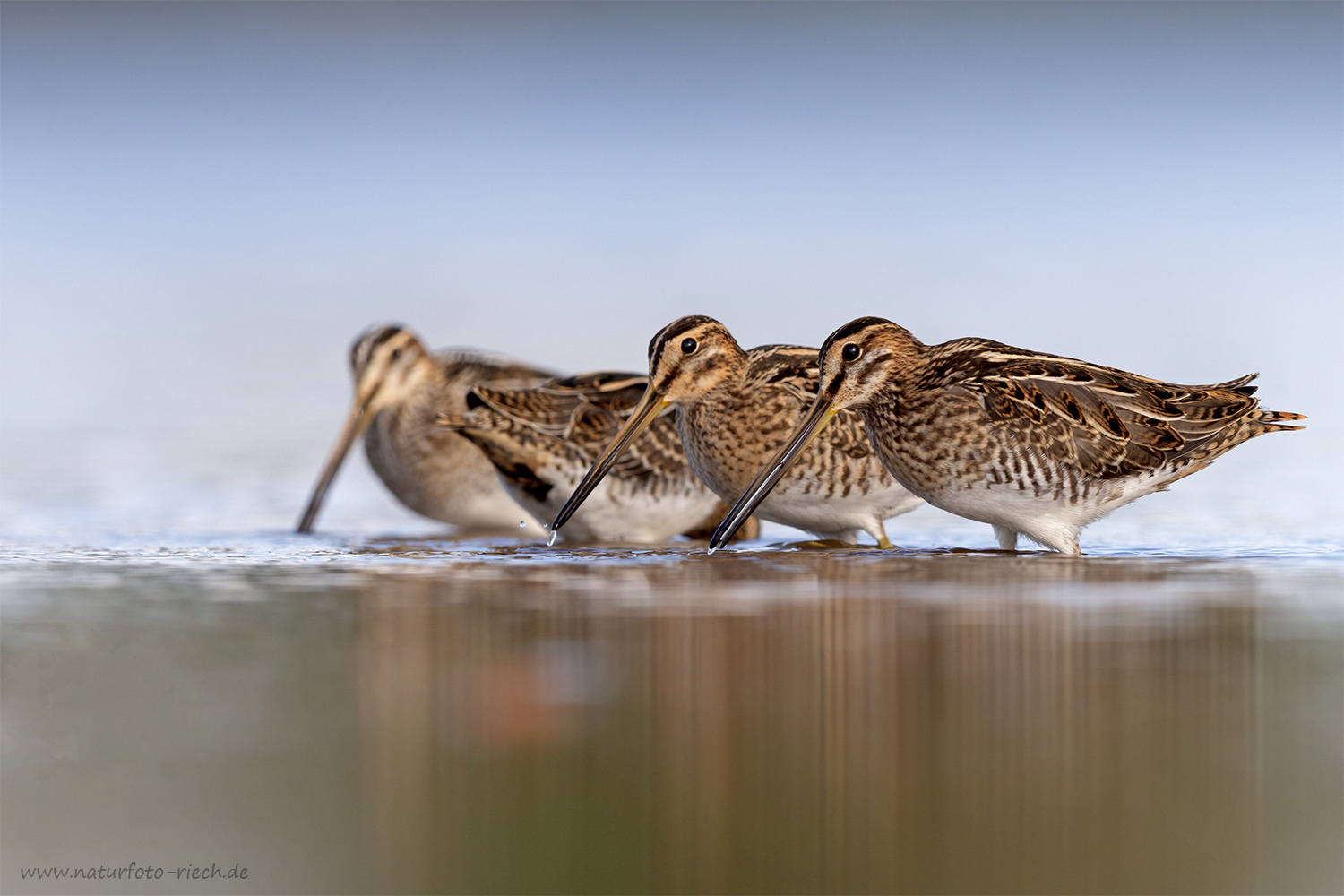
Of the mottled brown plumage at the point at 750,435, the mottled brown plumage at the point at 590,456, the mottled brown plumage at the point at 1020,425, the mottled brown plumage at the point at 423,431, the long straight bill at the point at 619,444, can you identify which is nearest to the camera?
the mottled brown plumage at the point at 1020,425

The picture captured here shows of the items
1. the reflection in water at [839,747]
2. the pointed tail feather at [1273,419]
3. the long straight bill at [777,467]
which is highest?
the pointed tail feather at [1273,419]

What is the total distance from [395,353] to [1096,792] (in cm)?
820

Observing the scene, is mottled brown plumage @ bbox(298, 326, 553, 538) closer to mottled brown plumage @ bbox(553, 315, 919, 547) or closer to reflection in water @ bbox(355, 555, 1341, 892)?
mottled brown plumage @ bbox(553, 315, 919, 547)

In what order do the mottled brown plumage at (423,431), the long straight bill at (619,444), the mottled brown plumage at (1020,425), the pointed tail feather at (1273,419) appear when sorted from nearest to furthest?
the mottled brown plumage at (1020,425)
the pointed tail feather at (1273,419)
the long straight bill at (619,444)
the mottled brown plumage at (423,431)

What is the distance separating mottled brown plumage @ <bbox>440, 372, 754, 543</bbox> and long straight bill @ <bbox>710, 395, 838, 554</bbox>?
105 centimetres

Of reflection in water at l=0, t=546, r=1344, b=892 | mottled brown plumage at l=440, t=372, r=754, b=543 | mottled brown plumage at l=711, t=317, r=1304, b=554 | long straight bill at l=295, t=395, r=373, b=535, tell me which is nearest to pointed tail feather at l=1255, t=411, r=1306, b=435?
mottled brown plumage at l=711, t=317, r=1304, b=554

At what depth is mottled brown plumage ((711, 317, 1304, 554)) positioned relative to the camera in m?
7.38

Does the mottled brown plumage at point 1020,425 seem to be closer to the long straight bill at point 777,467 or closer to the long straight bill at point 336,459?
the long straight bill at point 777,467

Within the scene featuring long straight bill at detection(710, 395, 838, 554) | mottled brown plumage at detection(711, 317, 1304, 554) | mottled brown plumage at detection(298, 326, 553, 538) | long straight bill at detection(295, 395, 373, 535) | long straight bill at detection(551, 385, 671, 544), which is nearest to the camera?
mottled brown plumage at detection(711, 317, 1304, 554)

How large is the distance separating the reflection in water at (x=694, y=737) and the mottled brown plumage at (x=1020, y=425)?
1.07m

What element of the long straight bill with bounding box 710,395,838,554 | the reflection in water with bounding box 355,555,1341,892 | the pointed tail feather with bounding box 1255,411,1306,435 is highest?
the pointed tail feather with bounding box 1255,411,1306,435

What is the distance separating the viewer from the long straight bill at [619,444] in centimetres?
825

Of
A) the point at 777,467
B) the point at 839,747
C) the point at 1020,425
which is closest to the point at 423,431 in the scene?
the point at 777,467

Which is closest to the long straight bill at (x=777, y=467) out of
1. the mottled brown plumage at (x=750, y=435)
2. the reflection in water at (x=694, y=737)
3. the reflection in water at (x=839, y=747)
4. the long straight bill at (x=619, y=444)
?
the mottled brown plumage at (x=750, y=435)
